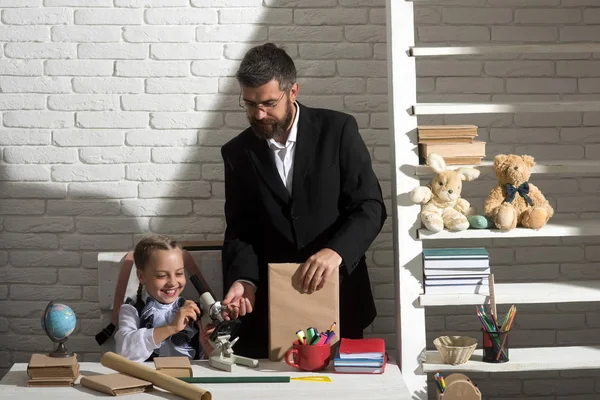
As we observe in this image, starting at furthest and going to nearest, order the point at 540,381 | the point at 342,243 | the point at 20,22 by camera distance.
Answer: the point at 540,381
the point at 20,22
the point at 342,243

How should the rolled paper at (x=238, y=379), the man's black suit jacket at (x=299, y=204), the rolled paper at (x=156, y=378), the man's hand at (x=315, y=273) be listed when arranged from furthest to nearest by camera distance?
the man's black suit jacket at (x=299, y=204) → the man's hand at (x=315, y=273) → the rolled paper at (x=238, y=379) → the rolled paper at (x=156, y=378)

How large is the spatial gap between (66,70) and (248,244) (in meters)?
1.22

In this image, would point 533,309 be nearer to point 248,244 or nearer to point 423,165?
point 423,165

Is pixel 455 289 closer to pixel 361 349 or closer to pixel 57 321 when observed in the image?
pixel 361 349

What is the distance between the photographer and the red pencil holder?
2.96m

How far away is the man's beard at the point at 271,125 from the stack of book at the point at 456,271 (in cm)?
71

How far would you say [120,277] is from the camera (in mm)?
3596

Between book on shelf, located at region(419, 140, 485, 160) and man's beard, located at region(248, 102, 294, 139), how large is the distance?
1.69 feet

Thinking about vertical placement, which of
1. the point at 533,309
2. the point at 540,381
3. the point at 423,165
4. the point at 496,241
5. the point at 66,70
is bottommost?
the point at 540,381

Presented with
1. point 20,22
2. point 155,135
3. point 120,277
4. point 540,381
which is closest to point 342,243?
point 120,277

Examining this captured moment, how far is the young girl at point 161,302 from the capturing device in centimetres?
333

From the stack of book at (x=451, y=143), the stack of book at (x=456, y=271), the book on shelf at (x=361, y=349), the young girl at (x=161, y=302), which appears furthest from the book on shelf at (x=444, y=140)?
the young girl at (x=161, y=302)

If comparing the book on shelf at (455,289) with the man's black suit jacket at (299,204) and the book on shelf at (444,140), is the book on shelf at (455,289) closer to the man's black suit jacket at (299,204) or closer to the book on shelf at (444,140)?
the man's black suit jacket at (299,204)

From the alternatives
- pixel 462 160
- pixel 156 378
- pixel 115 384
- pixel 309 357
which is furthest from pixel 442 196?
pixel 115 384
